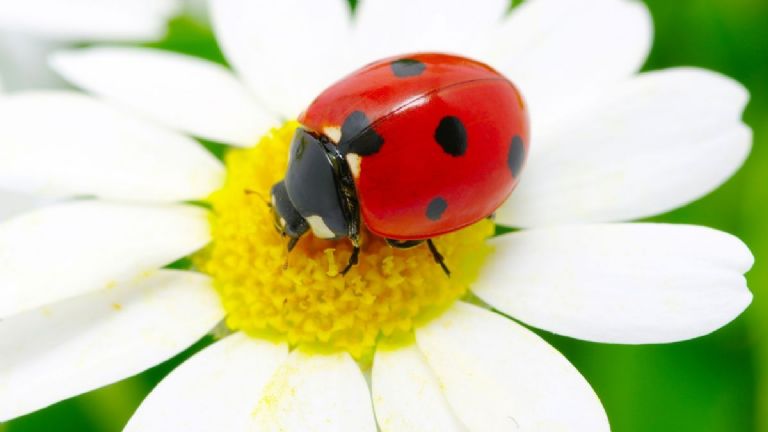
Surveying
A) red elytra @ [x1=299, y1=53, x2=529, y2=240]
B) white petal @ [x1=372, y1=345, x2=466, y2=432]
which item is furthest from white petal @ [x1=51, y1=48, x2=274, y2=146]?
white petal @ [x1=372, y1=345, x2=466, y2=432]

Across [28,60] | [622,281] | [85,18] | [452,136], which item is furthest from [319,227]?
[28,60]

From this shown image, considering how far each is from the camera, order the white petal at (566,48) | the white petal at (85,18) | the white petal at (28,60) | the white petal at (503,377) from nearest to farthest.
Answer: the white petal at (503,377) → the white petal at (566,48) → the white petal at (85,18) → the white petal at (28,60)

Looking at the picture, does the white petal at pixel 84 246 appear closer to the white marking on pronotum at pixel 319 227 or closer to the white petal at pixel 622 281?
the white marking on pronotum at pixel 319 227

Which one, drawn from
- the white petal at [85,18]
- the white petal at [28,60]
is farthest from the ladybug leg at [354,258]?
the white petal at [28,60]

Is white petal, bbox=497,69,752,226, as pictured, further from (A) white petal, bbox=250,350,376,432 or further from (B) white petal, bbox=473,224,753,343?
(A) white petal, bbox=250,350,376,432

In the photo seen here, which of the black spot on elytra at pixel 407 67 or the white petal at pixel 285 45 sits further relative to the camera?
the white petal at pixel 285 45

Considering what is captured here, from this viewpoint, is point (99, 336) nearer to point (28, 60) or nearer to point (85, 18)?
point (85, 18)

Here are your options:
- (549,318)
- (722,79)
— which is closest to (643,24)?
(722,79)
